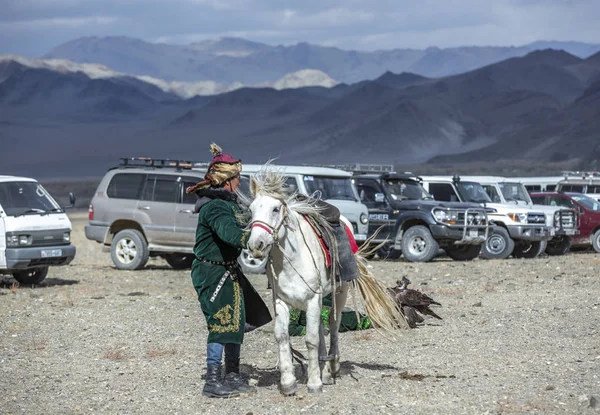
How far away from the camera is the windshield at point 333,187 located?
20.5m

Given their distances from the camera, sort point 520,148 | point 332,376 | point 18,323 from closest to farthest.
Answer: point 332,376 < point 18,323 < point 520,148

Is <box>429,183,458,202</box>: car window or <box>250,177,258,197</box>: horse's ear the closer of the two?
<box>250,177,258,197</box>: horse's ear

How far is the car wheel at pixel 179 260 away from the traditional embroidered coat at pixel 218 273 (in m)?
12.3

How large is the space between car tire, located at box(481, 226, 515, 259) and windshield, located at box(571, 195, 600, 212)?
3036 millimetres

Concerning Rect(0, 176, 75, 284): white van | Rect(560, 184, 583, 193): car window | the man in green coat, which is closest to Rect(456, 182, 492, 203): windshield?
Rect(560, 184, 583, 193): car window

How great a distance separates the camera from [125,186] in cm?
1952

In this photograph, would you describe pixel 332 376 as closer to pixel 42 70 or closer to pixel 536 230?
pixel 536 230

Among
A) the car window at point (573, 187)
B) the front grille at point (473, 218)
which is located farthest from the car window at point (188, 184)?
the car window at point (573, 187)

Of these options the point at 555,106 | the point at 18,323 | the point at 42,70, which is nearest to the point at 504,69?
the point at 555,106

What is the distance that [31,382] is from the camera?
29.9 ft

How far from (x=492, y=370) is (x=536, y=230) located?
43.4 ft

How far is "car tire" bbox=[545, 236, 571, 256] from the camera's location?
23484 mm

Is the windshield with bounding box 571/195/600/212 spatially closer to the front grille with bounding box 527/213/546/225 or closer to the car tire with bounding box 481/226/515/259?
the front grille with bounding box 527/213/546/225

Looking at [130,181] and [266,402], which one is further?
[130,181]
